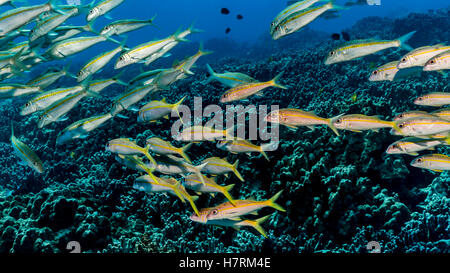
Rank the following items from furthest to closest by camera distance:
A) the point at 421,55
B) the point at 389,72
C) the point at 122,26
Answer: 1. the point at 122,26
2. the point at 389,72
3. the point at 421,55

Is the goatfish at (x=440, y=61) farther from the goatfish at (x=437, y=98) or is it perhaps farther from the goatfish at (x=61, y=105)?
the goatfish at (x=61, y=105)

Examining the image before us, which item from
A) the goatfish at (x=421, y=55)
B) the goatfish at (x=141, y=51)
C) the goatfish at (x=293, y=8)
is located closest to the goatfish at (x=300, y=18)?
the goatfish at (x=293, y=8)

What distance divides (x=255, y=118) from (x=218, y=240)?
7.46 feet

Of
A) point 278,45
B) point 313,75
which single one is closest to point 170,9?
point 278,45

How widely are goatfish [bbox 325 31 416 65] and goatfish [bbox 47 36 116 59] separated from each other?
3520 mm

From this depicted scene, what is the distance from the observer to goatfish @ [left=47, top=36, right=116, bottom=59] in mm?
3855

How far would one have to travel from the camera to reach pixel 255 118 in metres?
4.79

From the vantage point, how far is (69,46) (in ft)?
12.8

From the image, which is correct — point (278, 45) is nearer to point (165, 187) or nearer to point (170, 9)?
point (165, 187)

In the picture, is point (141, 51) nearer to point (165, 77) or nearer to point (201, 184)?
point (165, 77)

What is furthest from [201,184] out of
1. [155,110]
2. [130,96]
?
[130,96]

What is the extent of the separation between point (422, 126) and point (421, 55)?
3.87 feet

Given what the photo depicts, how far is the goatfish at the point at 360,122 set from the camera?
9.58 ft

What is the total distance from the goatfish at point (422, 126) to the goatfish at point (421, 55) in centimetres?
105
